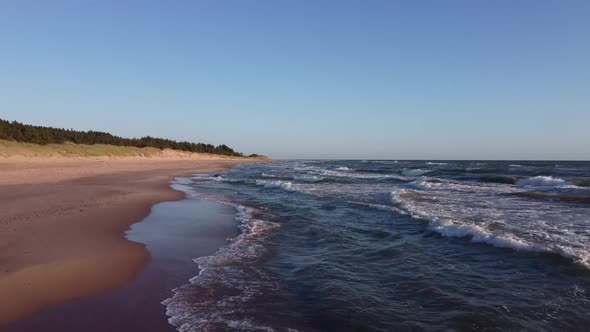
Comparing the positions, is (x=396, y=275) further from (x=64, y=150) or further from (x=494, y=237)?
(x=64, y=150)

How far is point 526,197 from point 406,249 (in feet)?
40.0

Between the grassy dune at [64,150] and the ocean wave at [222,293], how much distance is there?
29.7m

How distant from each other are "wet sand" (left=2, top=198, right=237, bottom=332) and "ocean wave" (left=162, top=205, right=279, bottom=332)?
16cm

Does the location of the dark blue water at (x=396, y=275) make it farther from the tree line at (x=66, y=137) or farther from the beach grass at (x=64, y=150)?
the tree line at (x=66, y=137)

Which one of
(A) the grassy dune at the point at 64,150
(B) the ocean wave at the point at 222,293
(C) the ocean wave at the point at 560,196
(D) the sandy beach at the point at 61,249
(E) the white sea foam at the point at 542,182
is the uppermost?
(A) the grassy dune at the point at 64,150

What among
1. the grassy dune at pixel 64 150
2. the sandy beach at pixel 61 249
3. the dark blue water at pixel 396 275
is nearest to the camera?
the dark blue water at pixel 396 275

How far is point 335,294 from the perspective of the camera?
18.5ft

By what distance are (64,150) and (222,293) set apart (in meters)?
40.1

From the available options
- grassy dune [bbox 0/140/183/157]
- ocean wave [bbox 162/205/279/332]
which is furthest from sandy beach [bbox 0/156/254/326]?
grassy dune [bbox 0/140/183/157]

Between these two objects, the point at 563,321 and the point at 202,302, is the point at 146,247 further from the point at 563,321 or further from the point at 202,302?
the point at 563,321

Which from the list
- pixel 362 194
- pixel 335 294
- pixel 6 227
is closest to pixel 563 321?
pixel 335 294

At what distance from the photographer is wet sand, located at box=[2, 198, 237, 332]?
4387mm

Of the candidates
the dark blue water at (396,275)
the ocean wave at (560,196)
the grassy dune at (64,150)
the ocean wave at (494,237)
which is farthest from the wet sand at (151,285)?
the grassy dune at (64,150)

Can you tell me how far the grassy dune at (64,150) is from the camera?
31.7 metres
